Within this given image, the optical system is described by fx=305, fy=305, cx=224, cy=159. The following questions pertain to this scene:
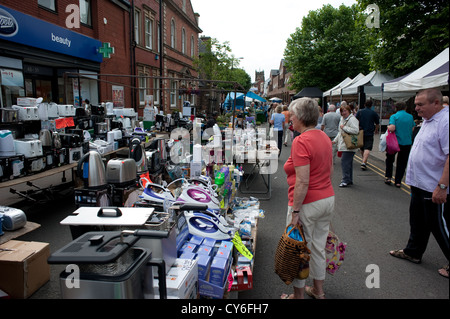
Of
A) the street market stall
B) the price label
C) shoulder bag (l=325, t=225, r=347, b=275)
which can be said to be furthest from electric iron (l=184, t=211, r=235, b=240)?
shoulder bag (l=325, t=225, r=347, b=275)

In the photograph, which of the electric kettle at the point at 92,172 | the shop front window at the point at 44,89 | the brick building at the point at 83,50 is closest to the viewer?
the electric kettle at the point at 92,172

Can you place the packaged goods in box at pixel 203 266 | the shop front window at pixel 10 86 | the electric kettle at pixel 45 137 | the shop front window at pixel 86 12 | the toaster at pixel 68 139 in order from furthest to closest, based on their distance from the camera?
the shop front window at pixel 86 12 → the shop front window at pixel 10 86 → the toaster at pixel 68 139 → the electric kettle at pixel 45 137 → the packaged goods in box at pixel 203 266

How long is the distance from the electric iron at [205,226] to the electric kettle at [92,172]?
1135 millimetres

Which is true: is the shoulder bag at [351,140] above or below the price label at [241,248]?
above

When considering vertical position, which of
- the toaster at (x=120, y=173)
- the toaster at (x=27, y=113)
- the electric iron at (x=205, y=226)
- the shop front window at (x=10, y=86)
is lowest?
the electric iron at (x=205, y=226)

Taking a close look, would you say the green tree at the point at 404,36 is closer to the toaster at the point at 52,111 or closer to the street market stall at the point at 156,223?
the street market stall at the point at 156,223

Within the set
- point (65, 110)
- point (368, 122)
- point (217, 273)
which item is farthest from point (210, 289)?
point (368, 122)

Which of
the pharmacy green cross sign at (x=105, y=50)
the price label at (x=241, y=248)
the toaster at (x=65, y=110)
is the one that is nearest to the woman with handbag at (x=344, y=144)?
the price label at (x=241, y=248)

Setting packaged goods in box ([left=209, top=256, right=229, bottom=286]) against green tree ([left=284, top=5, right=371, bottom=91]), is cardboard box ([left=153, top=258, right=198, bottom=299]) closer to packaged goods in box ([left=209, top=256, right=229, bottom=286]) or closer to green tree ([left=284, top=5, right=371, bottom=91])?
packaged goods in box ([left=209, top=256, right=229, bottom=286])

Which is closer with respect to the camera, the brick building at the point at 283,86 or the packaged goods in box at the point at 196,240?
the packaged goods in box at the point at 196,240

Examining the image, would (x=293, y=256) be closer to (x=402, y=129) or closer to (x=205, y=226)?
(x=205, y=226)

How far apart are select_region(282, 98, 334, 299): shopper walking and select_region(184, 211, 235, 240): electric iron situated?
73 centimetres

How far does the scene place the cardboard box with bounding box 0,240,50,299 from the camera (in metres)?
3.09

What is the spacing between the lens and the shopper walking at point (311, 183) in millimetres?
2566
